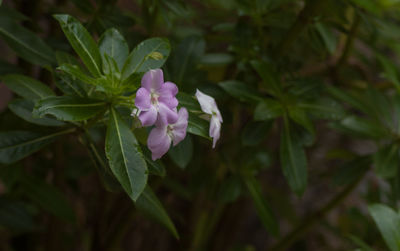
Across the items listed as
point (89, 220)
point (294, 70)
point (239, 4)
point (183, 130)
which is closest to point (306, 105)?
point (294, 70)

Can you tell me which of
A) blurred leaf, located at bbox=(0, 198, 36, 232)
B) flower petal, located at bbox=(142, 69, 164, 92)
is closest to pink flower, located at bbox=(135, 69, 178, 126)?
flower petal, located at bbox=(142, 69, 164, 92)

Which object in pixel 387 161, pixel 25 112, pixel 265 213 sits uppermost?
pixel 25 112

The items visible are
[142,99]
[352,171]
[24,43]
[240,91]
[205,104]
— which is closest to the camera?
[142,99]

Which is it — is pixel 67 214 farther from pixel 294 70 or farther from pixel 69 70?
pixel 294 70

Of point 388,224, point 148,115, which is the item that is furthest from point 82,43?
point 388,224

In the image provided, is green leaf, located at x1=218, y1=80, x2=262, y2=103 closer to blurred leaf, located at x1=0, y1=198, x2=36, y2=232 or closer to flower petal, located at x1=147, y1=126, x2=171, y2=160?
flower petal, located at x1=147, y1=126, x2=171, y2=160

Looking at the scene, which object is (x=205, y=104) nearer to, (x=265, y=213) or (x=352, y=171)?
(x=265, y=213)

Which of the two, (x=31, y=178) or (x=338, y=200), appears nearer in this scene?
(x=31, y=178)

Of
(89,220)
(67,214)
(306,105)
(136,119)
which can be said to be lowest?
(89,220)
